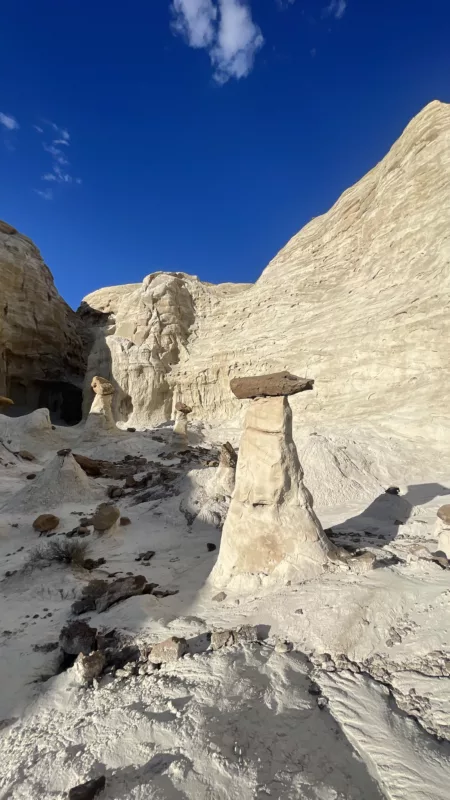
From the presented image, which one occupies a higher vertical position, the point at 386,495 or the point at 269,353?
the point at 269,353

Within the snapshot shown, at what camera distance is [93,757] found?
199cm

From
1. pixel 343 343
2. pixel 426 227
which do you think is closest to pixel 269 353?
pixel 343 343

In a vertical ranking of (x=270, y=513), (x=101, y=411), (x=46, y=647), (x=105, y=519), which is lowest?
(x=46, y=647)

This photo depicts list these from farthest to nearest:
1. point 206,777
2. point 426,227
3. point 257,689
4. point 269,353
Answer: point 269,353 < point 426,227 < point 257,689 < point 206,777

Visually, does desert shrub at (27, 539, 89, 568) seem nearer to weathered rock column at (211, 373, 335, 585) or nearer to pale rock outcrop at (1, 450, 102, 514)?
weathered rock column at (211, 373, 335, 585)

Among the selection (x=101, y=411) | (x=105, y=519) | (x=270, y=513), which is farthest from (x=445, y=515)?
(x=101, y=411)

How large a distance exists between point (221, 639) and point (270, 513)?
4.48 feet

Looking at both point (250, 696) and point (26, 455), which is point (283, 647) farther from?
point (26, 455)

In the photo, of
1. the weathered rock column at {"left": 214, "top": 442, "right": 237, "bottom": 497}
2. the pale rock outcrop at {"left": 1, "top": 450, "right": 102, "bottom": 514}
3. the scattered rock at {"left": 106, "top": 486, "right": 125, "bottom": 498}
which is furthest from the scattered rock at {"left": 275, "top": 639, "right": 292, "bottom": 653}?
the scattered rock at {"left": 106, "top": 486, "right": 125, "bottom": 498}

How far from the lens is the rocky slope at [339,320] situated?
12609 mm

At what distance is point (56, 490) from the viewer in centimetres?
838

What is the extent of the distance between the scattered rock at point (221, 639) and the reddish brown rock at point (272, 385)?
2199 millimetres

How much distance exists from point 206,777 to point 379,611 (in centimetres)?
186

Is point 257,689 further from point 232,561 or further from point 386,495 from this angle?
point 386,495
